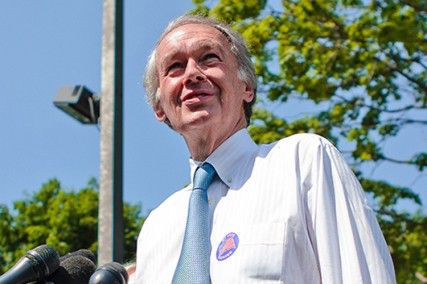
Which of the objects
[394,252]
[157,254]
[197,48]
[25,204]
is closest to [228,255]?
[157,254]

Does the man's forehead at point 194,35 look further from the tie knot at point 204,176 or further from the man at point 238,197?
the tie knot at point 204,176

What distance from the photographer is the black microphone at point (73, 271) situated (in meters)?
2.96

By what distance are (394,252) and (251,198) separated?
10.4 m

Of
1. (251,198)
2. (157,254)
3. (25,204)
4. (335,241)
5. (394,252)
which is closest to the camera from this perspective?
(335,241)

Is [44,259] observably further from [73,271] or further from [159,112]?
[159,112]

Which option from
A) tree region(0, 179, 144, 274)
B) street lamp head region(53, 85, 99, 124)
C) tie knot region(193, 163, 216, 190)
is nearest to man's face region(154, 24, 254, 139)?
tie knot region(193, 163, 216, 190)

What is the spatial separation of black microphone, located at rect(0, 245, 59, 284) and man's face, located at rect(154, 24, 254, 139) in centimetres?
66

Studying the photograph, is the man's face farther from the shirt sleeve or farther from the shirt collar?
the shirt sleeve

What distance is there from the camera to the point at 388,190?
13438mm

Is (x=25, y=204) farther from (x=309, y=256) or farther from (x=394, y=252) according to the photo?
(x=309, y=256)

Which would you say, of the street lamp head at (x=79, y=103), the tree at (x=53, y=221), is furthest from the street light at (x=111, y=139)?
the tree at (x=53, y=221)

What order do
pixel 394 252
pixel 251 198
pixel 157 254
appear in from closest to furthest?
pixel 251 198 < pixel 157 254 < pixel 394 252

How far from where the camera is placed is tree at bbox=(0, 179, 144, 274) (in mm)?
40594

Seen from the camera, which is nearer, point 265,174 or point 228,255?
point 228,255
